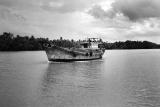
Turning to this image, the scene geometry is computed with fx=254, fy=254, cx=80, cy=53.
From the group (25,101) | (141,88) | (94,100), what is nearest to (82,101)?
(94,100)

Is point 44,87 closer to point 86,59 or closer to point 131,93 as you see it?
point 131,93

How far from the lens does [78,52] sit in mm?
76562

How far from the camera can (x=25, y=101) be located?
24.4 meters

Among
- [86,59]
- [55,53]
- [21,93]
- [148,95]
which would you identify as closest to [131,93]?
[148,95]

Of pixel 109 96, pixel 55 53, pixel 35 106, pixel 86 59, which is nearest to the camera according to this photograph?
pixel 35 106

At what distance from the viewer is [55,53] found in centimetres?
7088

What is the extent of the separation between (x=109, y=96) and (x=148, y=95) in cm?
425

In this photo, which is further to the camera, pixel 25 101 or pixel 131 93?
pixel 131 93

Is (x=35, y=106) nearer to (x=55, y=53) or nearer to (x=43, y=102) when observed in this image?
(x=43, y=102)

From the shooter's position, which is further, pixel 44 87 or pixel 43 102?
pixel 44 87

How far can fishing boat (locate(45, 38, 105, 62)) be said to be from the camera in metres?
70.4

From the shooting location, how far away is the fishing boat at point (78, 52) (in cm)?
7038

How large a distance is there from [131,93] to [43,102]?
10.1 m

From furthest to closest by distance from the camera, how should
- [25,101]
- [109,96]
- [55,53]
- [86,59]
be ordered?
1. [86,59]
2. [55,53]
3. [109,96]
4. [25,101]
